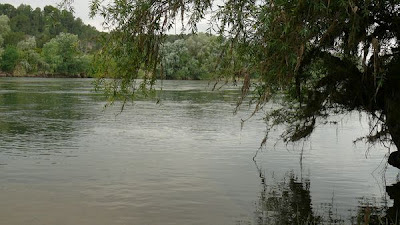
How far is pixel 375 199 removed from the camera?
1541 cm

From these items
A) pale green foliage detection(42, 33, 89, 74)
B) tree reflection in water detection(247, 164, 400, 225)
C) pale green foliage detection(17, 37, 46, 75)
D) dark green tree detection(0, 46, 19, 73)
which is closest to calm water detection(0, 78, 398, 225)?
tree reflection in water detection(247, 164, 400, 225)

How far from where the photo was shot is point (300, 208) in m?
14.2

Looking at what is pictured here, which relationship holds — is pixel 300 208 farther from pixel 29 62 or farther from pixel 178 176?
pixel 29 62

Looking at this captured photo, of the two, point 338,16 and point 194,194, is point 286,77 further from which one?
point 194,194

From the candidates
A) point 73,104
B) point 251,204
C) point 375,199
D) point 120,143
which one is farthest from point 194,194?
point 73,104

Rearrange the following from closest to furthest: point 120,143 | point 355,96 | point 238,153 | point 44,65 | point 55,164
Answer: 1. point 355,96
2. point 55,164
3. point 238,153
4. point 120,143
5. point 44,65

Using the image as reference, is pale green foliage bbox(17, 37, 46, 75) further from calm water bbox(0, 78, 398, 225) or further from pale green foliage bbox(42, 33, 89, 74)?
calm water bbox(0, 78, 398, 225)

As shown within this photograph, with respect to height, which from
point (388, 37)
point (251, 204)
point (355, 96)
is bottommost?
point (251, 204)

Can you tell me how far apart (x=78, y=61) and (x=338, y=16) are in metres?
134

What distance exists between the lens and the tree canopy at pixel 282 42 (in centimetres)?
860

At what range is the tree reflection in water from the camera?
13.0 metres

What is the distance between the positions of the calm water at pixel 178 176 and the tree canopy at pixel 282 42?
11.3 feet

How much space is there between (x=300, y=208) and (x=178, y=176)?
533 centimetres

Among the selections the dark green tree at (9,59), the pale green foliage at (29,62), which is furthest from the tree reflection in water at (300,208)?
the pale green foliage at (29,62)
